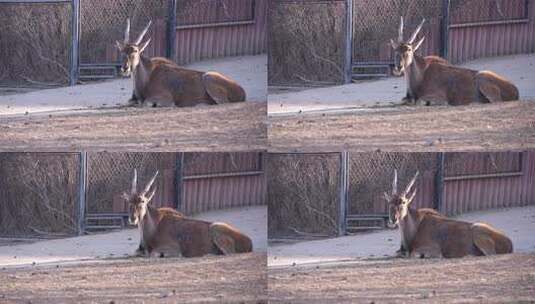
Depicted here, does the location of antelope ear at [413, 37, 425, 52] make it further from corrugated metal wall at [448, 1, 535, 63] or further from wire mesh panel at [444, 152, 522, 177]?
wire mesh panel at [444, 152, 522, 177]

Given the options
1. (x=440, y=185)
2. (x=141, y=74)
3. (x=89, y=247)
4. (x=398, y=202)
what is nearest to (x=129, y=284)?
(x=89, y=247)

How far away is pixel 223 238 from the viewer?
925cm

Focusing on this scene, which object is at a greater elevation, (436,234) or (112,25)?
(112,25)

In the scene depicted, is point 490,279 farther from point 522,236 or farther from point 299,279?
point 299,279

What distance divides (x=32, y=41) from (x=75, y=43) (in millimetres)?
272

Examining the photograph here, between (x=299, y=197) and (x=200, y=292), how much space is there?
0.87 metres

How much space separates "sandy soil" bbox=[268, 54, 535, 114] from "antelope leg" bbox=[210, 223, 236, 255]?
80 centimetres

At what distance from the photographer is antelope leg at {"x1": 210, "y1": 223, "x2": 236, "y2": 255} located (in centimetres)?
923

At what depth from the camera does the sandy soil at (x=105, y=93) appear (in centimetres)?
922

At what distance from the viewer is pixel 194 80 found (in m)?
9.30

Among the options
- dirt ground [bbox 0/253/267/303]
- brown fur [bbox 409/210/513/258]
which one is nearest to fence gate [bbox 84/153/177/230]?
dirt ground [bbox 0/253/267/303]

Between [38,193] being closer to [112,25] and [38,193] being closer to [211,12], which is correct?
[112,25]

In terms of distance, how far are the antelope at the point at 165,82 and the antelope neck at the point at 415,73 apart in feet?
3.62

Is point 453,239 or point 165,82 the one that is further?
point 165,82
